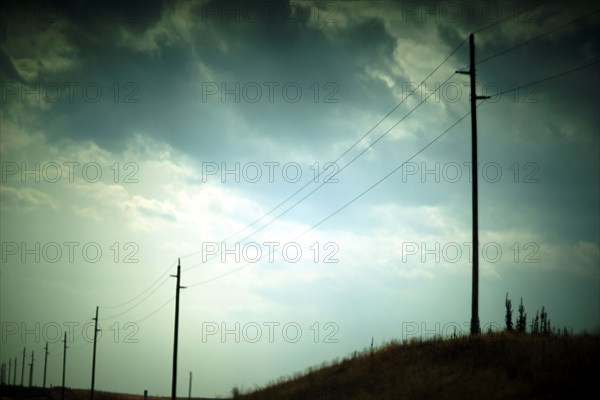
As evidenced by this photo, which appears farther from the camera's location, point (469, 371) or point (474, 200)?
point (474, 200)

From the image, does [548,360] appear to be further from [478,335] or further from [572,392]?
[478,335]

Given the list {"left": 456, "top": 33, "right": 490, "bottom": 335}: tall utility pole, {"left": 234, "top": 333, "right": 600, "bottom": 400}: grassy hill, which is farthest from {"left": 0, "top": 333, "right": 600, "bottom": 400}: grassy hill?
{"left": 456, "top": 33, "right": 490, "bottom": 335}: tall utility pole

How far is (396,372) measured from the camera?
17.3m

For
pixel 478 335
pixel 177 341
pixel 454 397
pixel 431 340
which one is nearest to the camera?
pixel 454 397

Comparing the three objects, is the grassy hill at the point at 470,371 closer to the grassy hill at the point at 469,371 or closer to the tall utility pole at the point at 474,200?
the grassy hill at the point at 469,371

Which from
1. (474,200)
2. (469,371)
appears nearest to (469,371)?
(469,371)

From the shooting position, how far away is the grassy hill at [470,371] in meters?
12.6

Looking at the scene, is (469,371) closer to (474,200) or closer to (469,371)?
(469,371)

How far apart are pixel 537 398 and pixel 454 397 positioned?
93.3 inches

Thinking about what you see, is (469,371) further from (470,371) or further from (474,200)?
(474,200)

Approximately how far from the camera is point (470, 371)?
1486 cm

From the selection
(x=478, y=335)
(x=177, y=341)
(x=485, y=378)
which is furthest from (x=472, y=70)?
(x=177, y=341)

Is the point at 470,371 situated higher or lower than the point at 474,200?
lower

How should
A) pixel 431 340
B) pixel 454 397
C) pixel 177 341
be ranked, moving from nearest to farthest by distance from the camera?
pixel 454 397 → pixel 431 340 → pixel 177 341
